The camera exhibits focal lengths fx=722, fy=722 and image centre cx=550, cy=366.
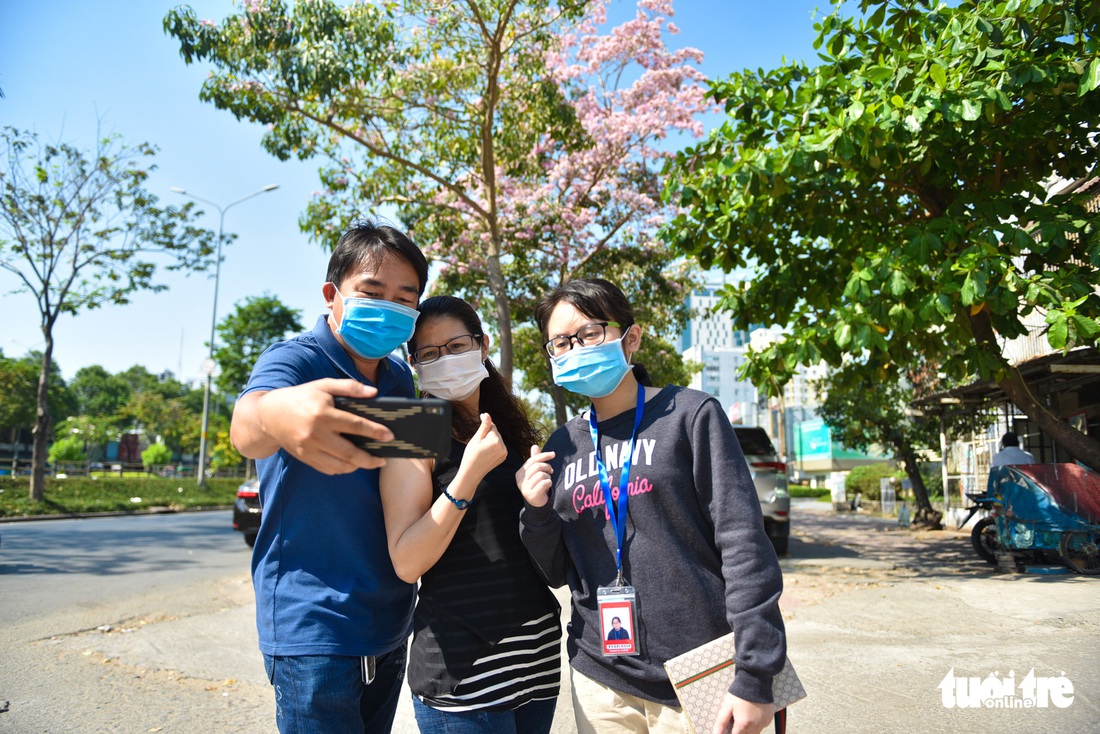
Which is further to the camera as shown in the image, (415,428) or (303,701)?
(303,701)

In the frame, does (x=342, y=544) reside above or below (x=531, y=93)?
below

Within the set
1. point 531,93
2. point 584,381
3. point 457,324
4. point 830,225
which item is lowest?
point 584,381

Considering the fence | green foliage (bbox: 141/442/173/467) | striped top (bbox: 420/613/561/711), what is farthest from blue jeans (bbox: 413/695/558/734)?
green foliage (bbox: 141/442/173/467)

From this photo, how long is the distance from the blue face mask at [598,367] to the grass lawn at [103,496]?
18.7 metres

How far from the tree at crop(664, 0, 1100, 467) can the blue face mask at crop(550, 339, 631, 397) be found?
520cm

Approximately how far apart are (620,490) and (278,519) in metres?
0.82

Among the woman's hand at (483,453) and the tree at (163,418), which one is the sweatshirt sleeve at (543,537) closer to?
the woman's hand at (483,453)

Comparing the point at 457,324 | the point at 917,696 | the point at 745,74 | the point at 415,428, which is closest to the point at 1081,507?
the point at 917,696

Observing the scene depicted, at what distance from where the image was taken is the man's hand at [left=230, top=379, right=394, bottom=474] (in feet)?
3.61

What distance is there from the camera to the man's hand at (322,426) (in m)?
1.10

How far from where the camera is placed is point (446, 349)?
2.03 m

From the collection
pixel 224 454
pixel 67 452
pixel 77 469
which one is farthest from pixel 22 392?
pixel 77 469

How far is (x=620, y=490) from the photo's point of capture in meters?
1.84

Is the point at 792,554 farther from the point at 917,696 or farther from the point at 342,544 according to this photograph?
the point at 342,544
